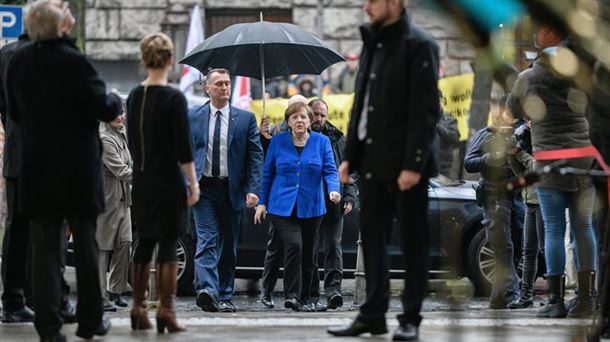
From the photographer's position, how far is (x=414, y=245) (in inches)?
328

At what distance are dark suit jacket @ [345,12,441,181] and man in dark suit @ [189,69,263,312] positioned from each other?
12.1ft

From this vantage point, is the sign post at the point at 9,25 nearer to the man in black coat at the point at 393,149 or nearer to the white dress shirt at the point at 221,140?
the white dress shirt at the point at 221,140

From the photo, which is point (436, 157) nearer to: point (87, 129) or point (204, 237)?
point (87, 129)

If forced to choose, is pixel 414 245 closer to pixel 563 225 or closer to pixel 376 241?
pixel 376 241

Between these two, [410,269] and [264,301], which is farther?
[264,301]

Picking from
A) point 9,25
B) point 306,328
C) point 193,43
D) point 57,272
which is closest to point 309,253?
point 306,328

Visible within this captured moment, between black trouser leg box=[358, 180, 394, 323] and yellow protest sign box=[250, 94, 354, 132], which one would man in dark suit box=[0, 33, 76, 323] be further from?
yellow protest sign box=[250, 94, 354, 132]

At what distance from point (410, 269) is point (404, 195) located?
40cm

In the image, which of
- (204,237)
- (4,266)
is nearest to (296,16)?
(204,237)

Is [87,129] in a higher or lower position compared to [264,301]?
higher

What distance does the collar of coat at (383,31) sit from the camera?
8398 millimetres

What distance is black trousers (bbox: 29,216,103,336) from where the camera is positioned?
8156 millimetres

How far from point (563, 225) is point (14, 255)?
12.3ft

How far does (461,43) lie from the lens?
208 inches
